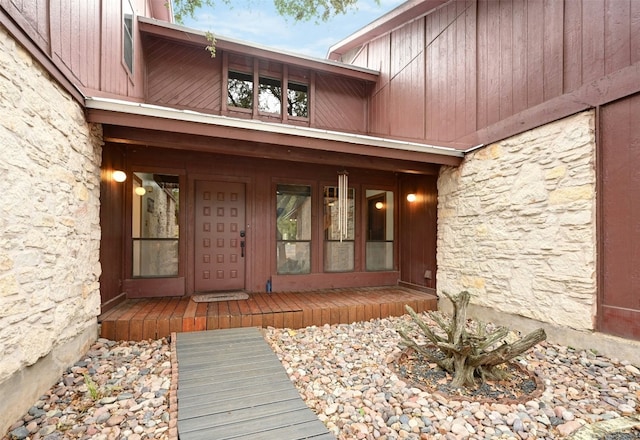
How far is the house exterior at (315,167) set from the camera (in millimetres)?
2260

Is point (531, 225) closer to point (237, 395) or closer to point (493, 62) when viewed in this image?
point (493, 62)

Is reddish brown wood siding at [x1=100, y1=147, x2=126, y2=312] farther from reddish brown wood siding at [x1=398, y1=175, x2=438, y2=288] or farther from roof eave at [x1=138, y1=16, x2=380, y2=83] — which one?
reddish brown wood siding at [x1=398, y1=175, x2=438, y2=288]

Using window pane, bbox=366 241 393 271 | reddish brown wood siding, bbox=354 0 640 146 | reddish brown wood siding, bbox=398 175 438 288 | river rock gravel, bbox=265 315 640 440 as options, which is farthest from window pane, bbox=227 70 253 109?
river rock gravel, bbox=265 315 640 440

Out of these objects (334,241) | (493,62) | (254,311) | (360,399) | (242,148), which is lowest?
(360,399)

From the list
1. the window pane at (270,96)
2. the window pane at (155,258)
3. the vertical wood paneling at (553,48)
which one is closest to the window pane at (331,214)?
the window pane at (270,96)

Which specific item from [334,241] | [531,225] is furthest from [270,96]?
[531,225]

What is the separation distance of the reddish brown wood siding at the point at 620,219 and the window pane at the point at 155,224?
526cm

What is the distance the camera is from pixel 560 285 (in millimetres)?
3137

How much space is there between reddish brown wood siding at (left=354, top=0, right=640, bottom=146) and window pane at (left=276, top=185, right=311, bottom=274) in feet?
8.14

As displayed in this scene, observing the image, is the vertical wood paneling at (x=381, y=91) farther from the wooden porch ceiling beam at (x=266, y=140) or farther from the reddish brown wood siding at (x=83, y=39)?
the reddish brown wood siding at (x=83, y=39)

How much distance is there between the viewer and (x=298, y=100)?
245 inches

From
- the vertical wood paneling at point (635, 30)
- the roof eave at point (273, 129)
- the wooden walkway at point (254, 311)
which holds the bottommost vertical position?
the wooden walkway at point (254, 311)

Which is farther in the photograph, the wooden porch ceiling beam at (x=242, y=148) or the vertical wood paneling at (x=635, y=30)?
the wooden porch ceiling beam at (x=242, y=148)

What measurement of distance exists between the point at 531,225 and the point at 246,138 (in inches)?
137
